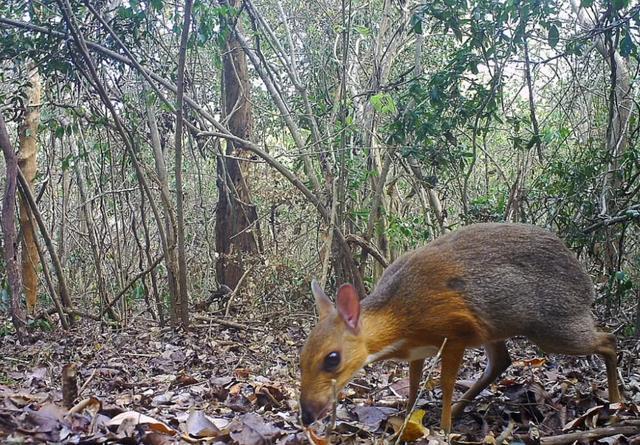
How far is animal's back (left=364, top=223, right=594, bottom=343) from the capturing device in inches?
147

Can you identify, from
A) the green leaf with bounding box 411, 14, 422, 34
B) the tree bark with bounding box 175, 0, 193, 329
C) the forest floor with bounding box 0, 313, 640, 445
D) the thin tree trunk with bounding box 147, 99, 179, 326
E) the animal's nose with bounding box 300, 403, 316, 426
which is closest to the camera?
the forest floor with bounding box 0, 313, 640, 445

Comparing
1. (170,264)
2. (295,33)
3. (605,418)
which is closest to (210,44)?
(295,33)

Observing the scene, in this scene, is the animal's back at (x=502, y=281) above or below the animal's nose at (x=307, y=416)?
above

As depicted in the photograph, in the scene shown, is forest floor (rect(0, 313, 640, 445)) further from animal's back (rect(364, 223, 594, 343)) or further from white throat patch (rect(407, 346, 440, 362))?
animal's back (rect(364, 223, 594, 343))

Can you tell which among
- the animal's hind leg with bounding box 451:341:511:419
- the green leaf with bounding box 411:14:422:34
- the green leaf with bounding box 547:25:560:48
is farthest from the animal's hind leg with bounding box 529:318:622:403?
the green leaf with bounding box 411:14:422:34

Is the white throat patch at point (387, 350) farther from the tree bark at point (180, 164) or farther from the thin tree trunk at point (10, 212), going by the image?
the thin tree trunk at point (10, 212)

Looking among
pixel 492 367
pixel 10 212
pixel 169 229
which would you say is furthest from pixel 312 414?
pixel 169 229

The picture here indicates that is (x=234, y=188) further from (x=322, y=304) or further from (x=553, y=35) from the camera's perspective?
(x=322, y=304)

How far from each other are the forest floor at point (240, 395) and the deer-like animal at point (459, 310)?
0.79 ft

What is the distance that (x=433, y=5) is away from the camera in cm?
610

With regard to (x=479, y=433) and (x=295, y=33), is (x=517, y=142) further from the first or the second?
(x=295, y=33)

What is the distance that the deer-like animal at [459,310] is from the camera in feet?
11.7

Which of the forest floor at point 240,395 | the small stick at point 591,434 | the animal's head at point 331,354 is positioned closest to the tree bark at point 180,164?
the forest floor at point 240,395

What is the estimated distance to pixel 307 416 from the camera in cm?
330
